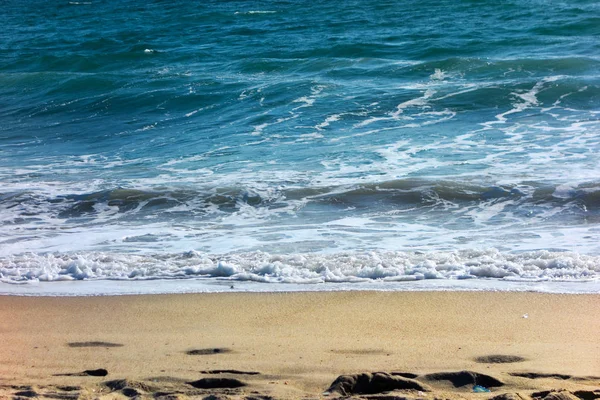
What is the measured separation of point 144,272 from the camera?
5.47 metres

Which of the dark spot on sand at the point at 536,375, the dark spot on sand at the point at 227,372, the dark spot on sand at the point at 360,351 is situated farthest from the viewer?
the dark spot on sand at the point at 360,351

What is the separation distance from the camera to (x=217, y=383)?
3.46 m

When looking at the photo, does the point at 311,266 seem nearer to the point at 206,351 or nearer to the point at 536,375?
the point at 206,351

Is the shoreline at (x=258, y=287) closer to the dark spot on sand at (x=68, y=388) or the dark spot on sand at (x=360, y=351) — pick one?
the dark spot on sand at (x=360, y=351)

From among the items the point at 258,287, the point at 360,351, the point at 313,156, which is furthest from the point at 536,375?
the point at 313,156

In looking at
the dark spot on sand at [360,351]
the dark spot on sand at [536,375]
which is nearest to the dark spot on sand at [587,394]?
the dark spot on sand at [536,375]

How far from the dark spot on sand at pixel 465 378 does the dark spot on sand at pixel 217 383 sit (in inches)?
36.6

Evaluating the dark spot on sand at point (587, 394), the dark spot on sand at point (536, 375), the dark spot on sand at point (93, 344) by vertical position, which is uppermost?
the dark spot on sand at point (587, 394)

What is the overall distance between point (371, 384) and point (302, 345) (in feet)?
2.42

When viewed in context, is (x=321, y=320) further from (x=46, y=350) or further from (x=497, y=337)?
(x=46, y=350)

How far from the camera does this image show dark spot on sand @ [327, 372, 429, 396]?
331 centimetres

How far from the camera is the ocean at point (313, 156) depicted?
551 centimetres

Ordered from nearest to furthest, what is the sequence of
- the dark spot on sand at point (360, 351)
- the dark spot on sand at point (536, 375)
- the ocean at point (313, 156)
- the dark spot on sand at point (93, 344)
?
the dark spot on sand at point (536, 375), the dark spot on sand at point (360, 351), the dark spot on sand at point (93, 344), the ocean at point (313, 156)

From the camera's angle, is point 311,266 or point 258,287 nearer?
point 258,287
